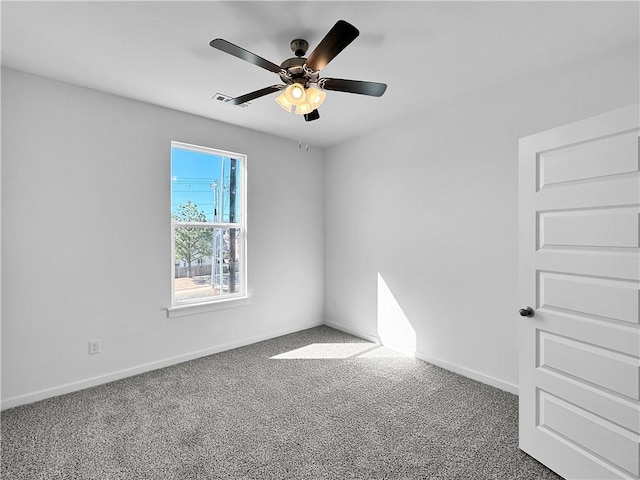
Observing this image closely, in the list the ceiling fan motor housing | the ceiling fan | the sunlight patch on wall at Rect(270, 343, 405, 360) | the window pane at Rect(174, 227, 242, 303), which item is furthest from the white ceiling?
the sunlight patch on wall at Rect(270, 343, 405, 360)

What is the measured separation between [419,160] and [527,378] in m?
2.25

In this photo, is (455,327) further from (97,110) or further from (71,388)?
(97,110)

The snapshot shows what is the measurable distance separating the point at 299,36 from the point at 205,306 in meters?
2.75

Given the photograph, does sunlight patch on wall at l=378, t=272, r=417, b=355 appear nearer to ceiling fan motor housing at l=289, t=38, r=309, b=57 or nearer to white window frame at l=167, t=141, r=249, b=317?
white window frame at l=167, t=141, r=249, b=317

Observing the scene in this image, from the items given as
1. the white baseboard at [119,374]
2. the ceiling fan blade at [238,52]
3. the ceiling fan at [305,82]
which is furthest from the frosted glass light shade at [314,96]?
the white baseboard at [119,374]

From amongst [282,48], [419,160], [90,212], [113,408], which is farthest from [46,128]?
[419,160]

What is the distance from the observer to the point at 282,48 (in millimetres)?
2281

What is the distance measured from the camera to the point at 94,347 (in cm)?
293

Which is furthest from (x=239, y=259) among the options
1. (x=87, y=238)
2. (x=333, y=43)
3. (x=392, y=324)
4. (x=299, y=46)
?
(x=333, y=43)

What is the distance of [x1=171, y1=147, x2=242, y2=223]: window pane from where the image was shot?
3541 mm

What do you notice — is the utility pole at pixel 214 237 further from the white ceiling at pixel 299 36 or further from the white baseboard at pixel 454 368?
the white baseboard at pixel 454 368

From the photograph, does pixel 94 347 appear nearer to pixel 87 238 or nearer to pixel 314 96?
pixel 87 238

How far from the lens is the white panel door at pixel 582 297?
5.21ft

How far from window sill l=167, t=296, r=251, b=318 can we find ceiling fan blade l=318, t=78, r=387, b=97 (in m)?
2.57
